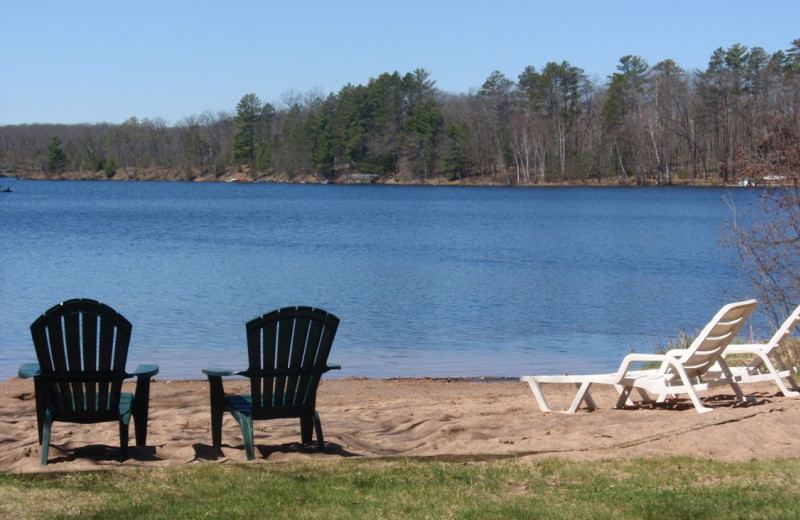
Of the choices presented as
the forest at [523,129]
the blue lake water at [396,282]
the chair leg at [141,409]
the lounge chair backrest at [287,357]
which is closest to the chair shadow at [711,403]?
the lounge chair backrest at [287,357]

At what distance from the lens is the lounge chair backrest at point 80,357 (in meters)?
6.06

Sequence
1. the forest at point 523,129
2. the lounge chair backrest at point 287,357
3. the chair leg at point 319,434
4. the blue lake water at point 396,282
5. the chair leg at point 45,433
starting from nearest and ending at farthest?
the chair leg at point 45,433, the lounge chair backrest at point 287,357, the chair leg at point 319,434, the blue lake water at point 396,282, the forest at point 523,129

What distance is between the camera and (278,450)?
6613 mm

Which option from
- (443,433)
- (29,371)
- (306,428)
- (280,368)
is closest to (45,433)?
(29,371)

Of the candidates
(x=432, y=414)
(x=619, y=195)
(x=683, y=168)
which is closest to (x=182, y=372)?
(x=432, y=414)

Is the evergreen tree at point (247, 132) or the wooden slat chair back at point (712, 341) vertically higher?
the evergreen tree at point (247, 132)

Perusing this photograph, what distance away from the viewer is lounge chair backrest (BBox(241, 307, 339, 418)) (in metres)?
6.27

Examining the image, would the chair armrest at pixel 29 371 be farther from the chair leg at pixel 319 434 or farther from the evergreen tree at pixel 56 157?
the evergreen tree at pixel 56 157

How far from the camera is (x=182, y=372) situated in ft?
43.9

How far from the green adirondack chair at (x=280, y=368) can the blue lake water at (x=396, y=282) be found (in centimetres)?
694

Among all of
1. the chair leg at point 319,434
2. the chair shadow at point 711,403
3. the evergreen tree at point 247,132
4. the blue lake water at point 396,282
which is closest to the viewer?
the chair leg at point 319,434

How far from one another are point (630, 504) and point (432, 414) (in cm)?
373

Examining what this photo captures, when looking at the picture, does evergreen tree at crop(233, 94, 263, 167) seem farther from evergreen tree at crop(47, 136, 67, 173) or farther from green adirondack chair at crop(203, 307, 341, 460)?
green adirondack chair at crop(203, 307, 341, 460)

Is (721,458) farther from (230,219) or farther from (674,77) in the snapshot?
(674,77)
